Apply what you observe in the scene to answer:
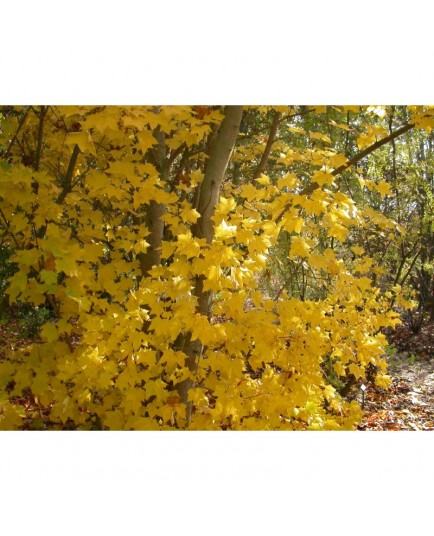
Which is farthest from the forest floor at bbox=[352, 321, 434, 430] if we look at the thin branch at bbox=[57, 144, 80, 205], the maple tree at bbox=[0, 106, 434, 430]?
the thin branch at bbox=[57, 144, 80, 205]

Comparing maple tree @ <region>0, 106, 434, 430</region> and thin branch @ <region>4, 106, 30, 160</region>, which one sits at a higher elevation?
thin branch @ <region>4, 106, 30, 160</region>

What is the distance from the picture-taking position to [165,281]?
162 cm

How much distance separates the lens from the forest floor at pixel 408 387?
243cm

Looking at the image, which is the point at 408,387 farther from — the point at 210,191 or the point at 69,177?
the point at 69,177

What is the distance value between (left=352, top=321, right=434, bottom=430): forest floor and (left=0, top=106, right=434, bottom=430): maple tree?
0.56m

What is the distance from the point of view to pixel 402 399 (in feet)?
8.54

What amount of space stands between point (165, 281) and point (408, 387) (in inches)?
67.9

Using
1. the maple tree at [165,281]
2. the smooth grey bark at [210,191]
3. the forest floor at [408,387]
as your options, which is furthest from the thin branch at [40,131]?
the forest floor at [408,387]

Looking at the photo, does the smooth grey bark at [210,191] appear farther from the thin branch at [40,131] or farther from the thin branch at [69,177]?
the thin branch at [40,131]

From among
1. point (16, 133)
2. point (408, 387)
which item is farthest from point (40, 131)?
point (408, 387)

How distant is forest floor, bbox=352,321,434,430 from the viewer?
2428 millimetres

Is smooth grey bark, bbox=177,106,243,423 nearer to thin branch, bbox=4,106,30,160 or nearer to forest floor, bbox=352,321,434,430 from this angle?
thin branch, bbox=4,106,30,160
